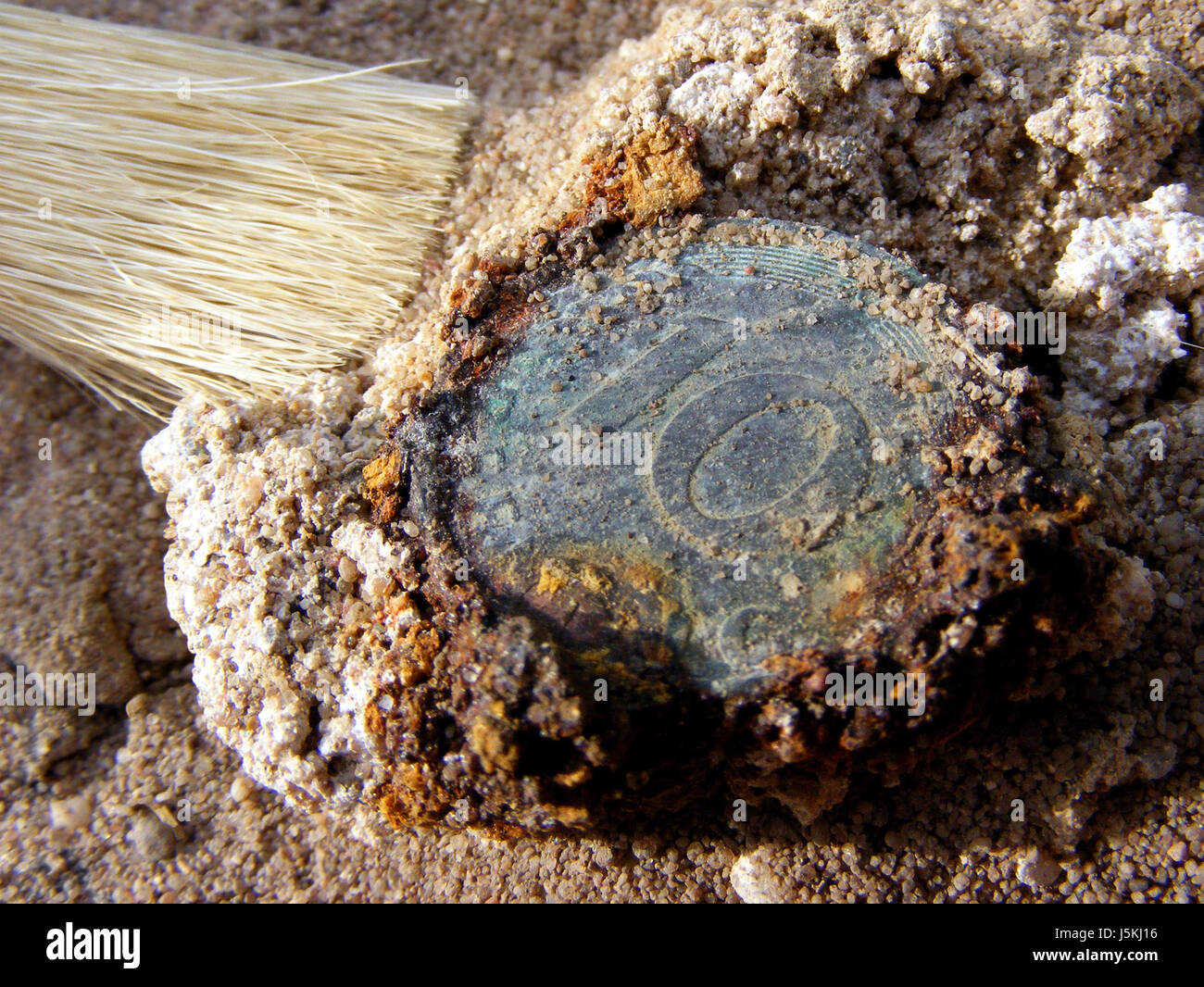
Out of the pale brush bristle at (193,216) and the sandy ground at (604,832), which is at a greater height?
the pale brush bristle at (193,216)

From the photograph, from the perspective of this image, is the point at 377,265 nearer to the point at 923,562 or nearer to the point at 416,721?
the point at 416,721

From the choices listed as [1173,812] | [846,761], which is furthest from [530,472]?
[1173,812]

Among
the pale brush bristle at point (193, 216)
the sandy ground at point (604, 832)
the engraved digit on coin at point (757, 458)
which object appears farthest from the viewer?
the pale brush bristle at point (193, 216)

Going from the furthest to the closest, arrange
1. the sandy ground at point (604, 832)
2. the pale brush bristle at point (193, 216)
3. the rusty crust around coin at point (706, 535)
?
the pale brush bristle at point (193, 216), the sandy ground at point (604, 832), the rusty crust around coin at point (706, 535)

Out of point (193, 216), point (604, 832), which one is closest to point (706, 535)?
point (604, 832)

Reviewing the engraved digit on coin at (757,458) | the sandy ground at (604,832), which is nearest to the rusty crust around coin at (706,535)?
the engraved digit on coin at (757,458)

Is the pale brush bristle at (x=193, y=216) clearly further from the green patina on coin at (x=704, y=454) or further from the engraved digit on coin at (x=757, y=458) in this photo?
the engraved digit on coin at (x=757, y=458)

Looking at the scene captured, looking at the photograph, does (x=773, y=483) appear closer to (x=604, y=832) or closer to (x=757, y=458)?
(x=757, y=458)
